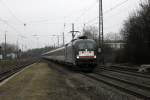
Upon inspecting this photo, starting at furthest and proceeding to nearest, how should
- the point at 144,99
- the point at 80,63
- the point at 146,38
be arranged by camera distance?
1. the point at 146,38
2. the point at 80,63
3. the point at 144,99

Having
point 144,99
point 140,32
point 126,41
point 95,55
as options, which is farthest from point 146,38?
point 144,99

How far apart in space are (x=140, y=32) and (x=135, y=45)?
2.02 m

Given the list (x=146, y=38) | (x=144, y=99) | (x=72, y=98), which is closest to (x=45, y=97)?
(x=72, y=98)

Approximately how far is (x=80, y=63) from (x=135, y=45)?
13.4 m

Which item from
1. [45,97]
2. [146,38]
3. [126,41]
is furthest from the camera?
[126,41]

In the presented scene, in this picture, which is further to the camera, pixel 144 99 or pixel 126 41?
pixel 126 41

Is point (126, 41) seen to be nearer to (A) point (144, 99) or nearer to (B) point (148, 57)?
(B) point (148, 57)

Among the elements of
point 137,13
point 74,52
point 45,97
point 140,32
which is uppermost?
point 137,13

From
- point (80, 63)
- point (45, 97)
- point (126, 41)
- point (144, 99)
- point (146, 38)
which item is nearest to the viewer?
point (144, 99)

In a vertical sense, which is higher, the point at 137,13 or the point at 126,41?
the point at 137,13

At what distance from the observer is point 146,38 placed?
109 ft

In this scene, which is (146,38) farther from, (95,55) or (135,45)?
(95,55)

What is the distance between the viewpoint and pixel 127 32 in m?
37.8

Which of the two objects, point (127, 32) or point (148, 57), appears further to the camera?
point (127, 32)
